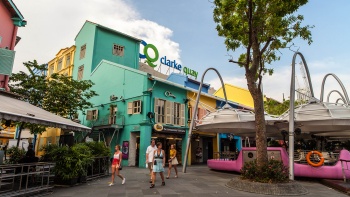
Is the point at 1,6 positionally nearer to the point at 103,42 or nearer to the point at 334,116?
the point at 103,42

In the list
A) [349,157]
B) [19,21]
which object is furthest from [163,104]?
[349,157]

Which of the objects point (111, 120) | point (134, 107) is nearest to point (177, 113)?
point (134, 107)

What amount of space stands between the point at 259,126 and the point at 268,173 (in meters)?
2.06

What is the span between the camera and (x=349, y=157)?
12922 millimetres

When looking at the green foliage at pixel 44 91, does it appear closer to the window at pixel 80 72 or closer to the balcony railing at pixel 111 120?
the balcony railing at pixel 111 120

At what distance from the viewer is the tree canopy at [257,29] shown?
10164 mm

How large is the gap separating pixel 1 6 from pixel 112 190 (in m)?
11.4

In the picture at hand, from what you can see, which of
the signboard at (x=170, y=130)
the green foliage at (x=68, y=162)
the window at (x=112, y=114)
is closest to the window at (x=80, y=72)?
the window at (x=112, y=114)

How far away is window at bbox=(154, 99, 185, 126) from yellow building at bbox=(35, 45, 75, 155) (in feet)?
41.1

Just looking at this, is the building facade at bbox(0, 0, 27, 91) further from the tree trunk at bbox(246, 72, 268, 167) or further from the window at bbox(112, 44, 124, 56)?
the window at bbox(112, 44, 124, 56)

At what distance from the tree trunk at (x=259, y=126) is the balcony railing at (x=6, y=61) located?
1143 centimetres

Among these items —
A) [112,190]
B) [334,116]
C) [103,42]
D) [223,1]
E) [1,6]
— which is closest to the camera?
[112,190]

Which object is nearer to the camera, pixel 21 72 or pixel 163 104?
pixel 21 72

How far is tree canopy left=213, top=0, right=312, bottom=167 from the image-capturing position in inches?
400
